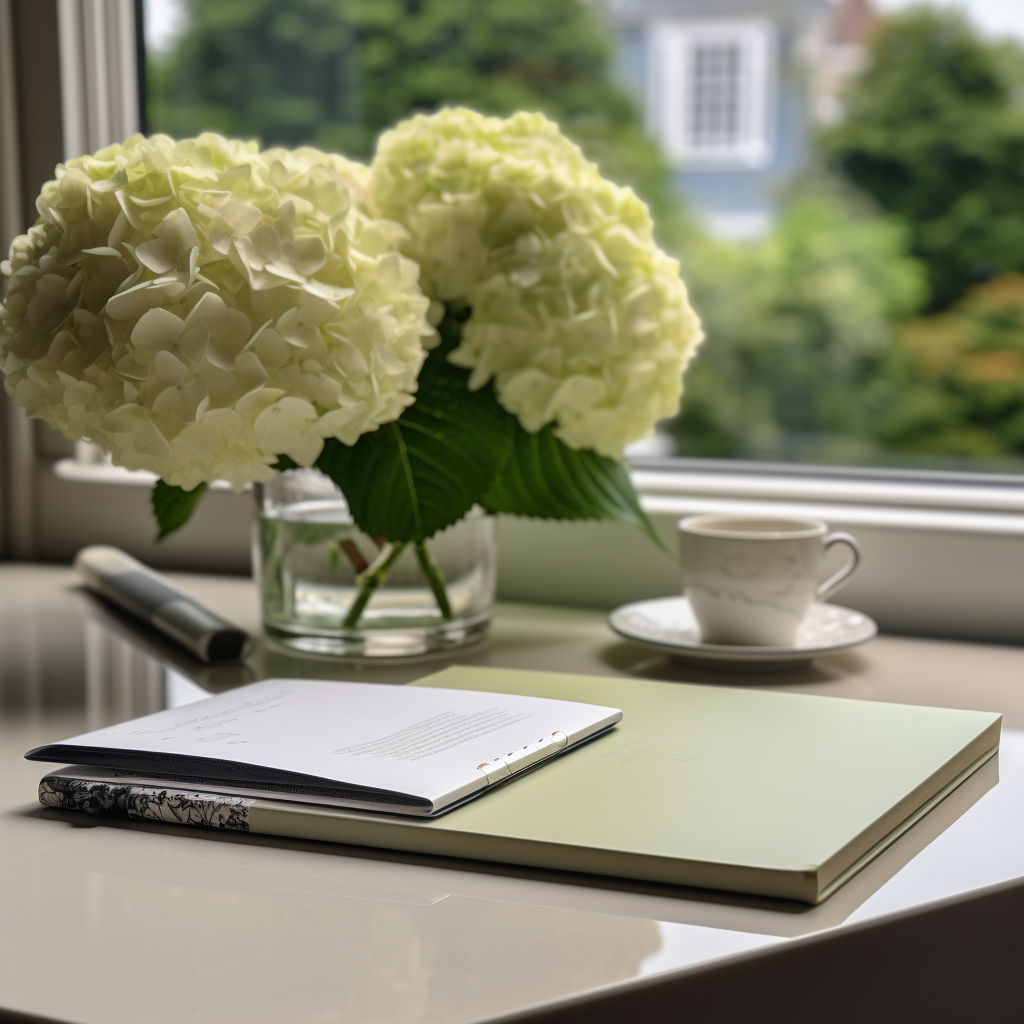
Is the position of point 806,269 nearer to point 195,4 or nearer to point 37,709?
point 195,4

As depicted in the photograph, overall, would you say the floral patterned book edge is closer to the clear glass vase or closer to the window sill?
the clear glass vase

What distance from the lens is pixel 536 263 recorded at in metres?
0.74

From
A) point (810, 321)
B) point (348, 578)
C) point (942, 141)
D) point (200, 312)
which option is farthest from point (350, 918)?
point (942, 141)

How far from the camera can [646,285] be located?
0.76 meters

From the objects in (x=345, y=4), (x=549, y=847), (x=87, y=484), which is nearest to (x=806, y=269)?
(x=345, y=4)

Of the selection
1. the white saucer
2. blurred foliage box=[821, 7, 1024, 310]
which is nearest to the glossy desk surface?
the white saucer

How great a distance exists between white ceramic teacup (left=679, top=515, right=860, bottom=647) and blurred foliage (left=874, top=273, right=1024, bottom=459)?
9.81 m

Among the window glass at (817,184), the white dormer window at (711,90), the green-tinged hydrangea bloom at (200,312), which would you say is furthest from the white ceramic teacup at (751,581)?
the white dormer window at (711,90)

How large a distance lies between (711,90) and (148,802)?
9.93 metres

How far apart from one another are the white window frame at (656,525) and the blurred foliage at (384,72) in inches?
13.5

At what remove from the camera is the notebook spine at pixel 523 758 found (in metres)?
0.51

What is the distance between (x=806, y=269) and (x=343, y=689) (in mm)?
10492

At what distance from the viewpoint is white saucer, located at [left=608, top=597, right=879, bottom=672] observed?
2.55 ft

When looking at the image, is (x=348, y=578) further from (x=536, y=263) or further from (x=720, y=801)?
(x=720, y=801)
